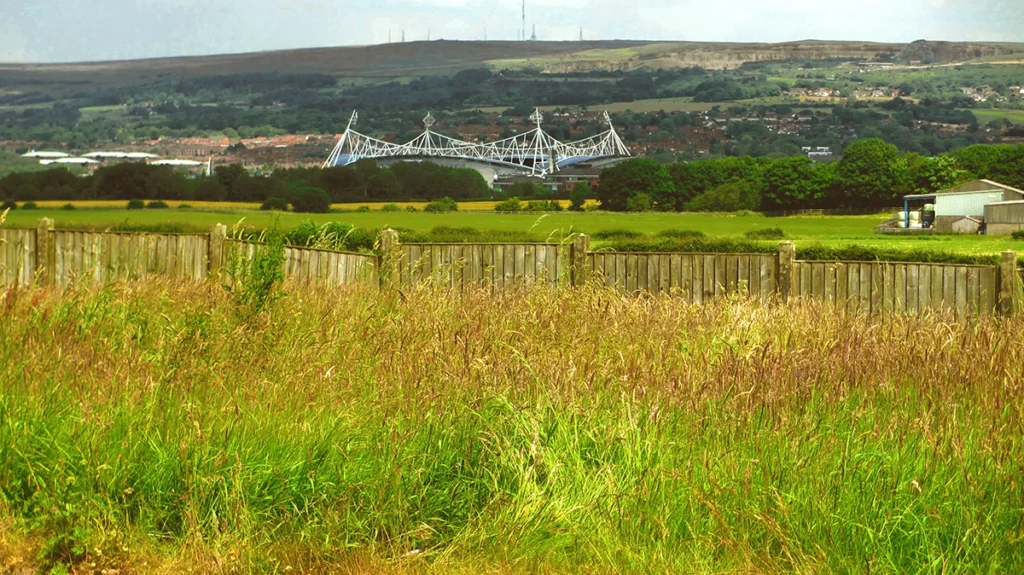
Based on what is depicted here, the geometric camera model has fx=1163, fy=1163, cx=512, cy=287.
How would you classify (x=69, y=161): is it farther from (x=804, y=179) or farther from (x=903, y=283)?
→ (x=903, y=283)

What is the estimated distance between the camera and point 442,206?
102938 millimetres

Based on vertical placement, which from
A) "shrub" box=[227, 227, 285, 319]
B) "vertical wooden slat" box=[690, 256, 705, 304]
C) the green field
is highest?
"shrub" box=[227, 227, 285, 319]

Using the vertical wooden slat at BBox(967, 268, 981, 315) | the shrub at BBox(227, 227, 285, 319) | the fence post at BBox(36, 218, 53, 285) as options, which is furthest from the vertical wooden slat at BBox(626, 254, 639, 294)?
the shrub at BBox(227, 227, 285, 319)

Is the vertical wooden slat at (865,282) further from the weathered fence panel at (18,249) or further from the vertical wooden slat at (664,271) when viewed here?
the weathered fence panel at (18,249)

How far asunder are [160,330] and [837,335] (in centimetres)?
392

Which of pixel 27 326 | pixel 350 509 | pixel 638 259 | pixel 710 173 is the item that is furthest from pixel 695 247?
pixel 710 173

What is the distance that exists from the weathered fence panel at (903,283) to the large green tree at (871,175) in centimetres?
8127

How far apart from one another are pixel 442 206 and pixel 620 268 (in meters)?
86.2

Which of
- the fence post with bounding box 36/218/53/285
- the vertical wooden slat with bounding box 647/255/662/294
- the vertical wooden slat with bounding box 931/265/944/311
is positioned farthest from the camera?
the fence post with bounding box 36/218/53/285

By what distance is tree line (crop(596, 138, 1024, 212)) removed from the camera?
310 ft

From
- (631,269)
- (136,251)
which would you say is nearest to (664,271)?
(631,269)

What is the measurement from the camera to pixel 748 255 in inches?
650

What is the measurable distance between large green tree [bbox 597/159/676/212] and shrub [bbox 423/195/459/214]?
51.5 feet

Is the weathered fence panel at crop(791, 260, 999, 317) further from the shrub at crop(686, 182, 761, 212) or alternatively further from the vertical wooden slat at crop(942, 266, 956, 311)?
the shrub at crop(686, 182, 761, 212)
